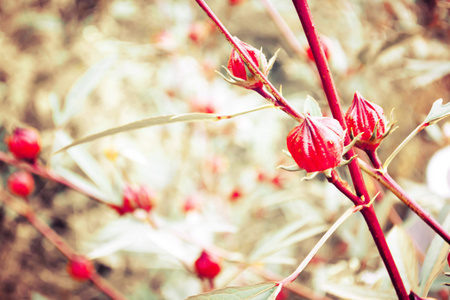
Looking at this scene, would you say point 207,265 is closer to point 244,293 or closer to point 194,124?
point 244,293

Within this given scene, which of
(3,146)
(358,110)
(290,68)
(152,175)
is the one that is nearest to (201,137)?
(152,175)

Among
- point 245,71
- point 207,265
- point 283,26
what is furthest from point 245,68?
point 283,26

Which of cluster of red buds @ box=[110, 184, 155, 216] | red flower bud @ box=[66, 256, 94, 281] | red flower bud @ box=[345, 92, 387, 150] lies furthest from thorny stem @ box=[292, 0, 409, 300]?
red flower bud @ box=[66, 256, 94, 281]

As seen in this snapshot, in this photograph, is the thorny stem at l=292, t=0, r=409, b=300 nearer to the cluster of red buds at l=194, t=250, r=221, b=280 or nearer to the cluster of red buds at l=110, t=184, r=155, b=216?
the cluster of red buds at l=194, t=250, r=221, b=280

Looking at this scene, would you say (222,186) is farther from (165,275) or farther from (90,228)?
(90,228)

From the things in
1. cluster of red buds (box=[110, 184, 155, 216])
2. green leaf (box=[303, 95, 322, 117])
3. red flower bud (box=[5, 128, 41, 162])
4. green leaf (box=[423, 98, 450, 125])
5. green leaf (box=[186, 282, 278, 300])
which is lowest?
cluster of red buds (box=[110, 184, 155, 216])

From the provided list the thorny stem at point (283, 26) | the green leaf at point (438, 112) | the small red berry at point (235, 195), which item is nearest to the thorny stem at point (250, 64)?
the green leaf at point (438, 112)
